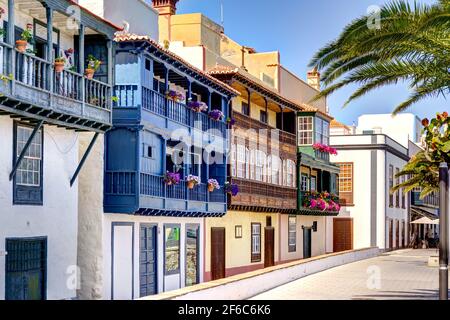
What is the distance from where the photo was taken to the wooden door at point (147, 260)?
23.0 m

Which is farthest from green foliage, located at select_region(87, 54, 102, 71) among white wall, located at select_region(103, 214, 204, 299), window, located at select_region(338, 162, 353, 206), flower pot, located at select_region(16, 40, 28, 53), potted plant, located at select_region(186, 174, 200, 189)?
Answer: window, located at select_region(338, 162, 353, 206)

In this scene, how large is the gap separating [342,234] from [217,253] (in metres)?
22.1

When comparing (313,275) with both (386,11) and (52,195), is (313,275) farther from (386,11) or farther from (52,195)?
(386,11)

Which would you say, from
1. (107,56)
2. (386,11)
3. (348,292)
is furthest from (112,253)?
(386,11)

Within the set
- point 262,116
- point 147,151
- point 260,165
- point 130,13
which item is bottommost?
point 260,165

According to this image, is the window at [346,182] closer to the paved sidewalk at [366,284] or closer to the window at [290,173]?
the paved sidewalk at [366,284]

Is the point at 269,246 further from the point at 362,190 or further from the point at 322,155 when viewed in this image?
the point at 362,190

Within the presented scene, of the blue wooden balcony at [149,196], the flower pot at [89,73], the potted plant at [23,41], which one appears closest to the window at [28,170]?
the flower pot at [89,73]

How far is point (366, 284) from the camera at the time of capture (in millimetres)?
28531

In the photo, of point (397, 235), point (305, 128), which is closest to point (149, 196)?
point (305, 128)

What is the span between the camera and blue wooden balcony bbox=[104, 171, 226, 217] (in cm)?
2095
